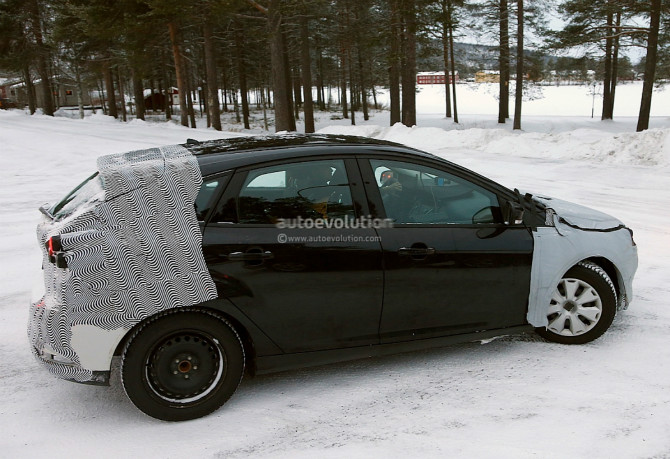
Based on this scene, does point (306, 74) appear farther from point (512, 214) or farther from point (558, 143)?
point (512, 214)

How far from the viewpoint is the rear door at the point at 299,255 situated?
11.8 ft

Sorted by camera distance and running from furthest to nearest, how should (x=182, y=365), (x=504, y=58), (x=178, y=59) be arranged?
(x=504, y=58) → (x=178, y=59) → (x=182, y=365)

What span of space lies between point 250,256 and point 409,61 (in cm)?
2315

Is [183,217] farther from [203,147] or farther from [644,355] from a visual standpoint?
[644,355]

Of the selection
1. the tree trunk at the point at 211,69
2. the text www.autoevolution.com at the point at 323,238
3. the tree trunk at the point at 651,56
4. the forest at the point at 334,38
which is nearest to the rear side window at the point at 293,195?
the text www.autoevolution.com at the point at 323,238

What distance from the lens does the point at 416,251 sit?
3.94 m

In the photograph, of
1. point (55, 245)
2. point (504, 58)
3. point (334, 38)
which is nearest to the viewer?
point (55, 245)

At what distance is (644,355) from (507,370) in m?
1.08

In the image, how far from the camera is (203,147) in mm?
4207

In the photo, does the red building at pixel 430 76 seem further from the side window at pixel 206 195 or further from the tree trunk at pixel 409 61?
the side window at pixel 206 195

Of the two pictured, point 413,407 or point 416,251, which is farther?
point 416,251

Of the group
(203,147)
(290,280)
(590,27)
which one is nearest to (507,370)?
(290,280)

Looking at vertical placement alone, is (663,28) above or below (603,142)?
above

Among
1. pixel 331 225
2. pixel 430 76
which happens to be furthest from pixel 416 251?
pixel 430 76
